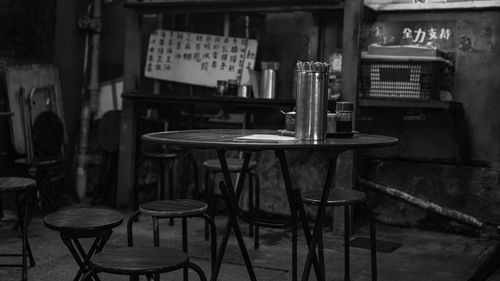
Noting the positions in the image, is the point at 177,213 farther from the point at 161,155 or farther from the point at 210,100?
the point at 210,100

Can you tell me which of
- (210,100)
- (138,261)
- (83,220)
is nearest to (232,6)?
(210,100)

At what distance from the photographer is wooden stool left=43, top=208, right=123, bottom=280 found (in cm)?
276

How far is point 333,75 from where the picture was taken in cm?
573

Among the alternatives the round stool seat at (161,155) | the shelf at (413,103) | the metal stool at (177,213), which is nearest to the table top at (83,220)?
the metal stool at (177,213)

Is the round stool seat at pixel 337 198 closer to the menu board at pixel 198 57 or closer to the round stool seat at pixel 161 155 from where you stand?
the round stool seat at pixel 161 155

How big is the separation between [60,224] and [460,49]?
405 cm

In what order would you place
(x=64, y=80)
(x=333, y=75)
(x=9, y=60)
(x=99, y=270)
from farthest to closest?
(x=64, y=80)
(x=9, y=60)
(x=333, y=75)
(x=99, y=270)

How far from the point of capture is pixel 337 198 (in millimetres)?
3549

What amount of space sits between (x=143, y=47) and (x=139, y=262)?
15.7ft

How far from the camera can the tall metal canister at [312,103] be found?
2.76 m

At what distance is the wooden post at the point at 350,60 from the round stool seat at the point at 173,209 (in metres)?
2.10

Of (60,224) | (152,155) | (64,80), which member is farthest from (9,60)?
(60,224)

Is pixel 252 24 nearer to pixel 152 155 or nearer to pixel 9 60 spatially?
pixel 152 155

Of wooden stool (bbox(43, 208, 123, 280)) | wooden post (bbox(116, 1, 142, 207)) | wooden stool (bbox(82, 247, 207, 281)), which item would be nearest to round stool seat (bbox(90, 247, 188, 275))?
wooden stool (bbox(82, 247, 207, 281))
